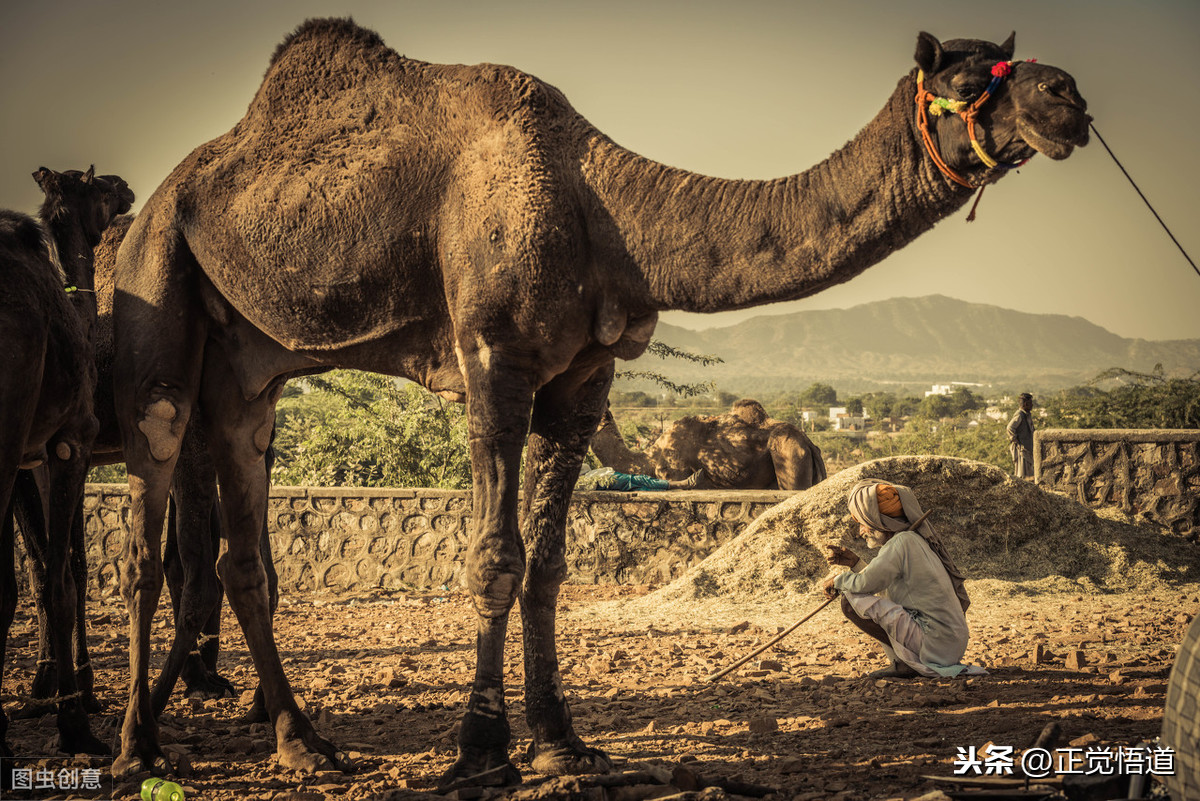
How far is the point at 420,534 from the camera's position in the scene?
1207 cm

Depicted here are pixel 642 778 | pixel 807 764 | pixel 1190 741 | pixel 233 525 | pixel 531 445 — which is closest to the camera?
pixel 1190 741

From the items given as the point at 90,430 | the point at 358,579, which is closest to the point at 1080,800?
the point at 90,430

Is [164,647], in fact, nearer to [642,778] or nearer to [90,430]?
[90,430]

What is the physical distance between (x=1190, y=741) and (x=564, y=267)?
9.21 ft

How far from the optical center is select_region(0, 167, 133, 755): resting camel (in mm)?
4641

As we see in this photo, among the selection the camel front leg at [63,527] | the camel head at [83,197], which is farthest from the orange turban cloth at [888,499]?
the camel head at [83,197]

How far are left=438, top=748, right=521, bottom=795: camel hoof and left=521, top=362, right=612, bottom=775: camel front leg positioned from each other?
0.26m

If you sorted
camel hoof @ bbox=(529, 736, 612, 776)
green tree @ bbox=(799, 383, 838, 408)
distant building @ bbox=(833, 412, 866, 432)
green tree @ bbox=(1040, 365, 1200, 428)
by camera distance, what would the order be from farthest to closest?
green tree @ bbox=(799, 383, 838, 408)
distant building @ bbox=(833, 412, 866, 432)
green tree @ bbox=(1040, 365, 1200, 428)
camel hoof @ bbox=(529, 736, 612, 776)

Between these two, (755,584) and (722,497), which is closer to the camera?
(755,584)

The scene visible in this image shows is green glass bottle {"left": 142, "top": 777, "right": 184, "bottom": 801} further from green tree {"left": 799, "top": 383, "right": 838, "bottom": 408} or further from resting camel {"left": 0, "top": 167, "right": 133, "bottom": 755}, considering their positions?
green tree {"left": 799, "top": 383, "right": 838, "bottom": 408}

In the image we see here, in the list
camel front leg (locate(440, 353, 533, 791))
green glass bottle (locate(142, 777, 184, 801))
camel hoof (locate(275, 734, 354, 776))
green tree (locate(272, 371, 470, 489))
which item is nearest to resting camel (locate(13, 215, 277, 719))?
camel hoof (locate(275, 734, 354, 776))

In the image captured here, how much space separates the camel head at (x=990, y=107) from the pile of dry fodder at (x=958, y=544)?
6393 millimetres

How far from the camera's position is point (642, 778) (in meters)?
4.06

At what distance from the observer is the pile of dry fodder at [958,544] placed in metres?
9.47
